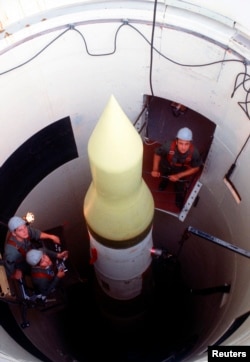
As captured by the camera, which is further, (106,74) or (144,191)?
(106,74)

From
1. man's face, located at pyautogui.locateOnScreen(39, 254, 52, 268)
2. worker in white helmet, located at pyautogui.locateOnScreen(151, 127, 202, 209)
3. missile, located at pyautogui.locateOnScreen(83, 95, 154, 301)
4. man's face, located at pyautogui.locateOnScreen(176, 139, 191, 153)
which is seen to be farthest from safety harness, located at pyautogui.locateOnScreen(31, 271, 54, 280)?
man's face, located at pyautogui.locateOnScreen(176, 139, 191, 153)

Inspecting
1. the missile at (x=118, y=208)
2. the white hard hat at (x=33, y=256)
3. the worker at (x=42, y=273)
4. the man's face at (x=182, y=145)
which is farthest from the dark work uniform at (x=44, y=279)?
the man's face at (x=182, y=145)

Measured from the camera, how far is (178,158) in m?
6.89

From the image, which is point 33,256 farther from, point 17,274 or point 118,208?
point 118,208

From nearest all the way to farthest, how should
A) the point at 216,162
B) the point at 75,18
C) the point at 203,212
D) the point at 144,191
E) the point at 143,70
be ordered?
the point at 144,191, the point at 75,18, the point at 143,70, the point at 216,162, the point at 203,212

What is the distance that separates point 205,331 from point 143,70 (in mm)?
5024

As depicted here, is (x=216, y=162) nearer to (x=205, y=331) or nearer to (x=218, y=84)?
(x=218, y=84)

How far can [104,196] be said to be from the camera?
5078 mm

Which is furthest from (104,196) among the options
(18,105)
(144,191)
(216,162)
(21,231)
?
(216,162)

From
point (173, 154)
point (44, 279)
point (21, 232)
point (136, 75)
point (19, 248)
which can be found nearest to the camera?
point (21, 232)

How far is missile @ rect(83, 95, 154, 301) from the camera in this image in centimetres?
440

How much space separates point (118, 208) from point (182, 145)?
1956mm

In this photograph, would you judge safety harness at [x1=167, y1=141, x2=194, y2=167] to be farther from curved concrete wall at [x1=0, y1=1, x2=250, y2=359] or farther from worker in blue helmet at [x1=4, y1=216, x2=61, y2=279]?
worker in blue helmet at [x1=4, y1=216, x2=61, y2=279]

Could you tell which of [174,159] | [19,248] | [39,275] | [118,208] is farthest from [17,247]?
[174,159]
